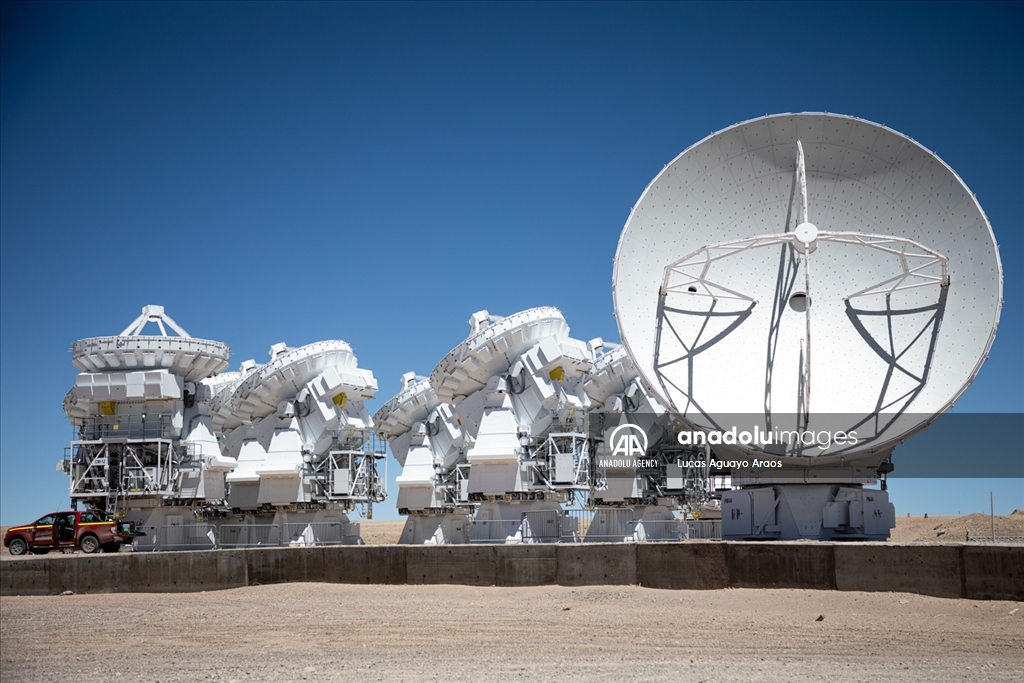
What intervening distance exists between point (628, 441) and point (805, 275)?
50.9 feet

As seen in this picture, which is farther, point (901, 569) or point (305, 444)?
point (305, 444)

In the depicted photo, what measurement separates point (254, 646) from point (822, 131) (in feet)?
52.3

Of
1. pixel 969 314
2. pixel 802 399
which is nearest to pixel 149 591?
pixel 802 399

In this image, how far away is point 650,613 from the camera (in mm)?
17844

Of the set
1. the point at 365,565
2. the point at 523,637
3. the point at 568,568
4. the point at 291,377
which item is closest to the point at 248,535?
the point at 291,377

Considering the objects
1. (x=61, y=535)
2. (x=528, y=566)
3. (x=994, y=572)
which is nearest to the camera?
(x=994, y=572)

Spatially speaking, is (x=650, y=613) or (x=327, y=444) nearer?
(x=650, y=613)

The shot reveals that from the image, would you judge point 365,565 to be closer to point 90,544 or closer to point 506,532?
point 506,532

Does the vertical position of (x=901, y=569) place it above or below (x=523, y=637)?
above

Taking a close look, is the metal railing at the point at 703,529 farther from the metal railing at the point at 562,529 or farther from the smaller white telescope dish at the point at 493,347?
the smaller white telescope dish at the point at 493,347

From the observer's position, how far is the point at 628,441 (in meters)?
37.5

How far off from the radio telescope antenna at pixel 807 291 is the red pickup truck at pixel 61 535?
709 inches

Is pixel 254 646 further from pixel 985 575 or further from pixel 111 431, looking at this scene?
pixel 111 431

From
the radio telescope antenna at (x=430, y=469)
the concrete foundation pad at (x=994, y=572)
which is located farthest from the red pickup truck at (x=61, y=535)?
the concrete foundation pad at (x=994, y=572)
